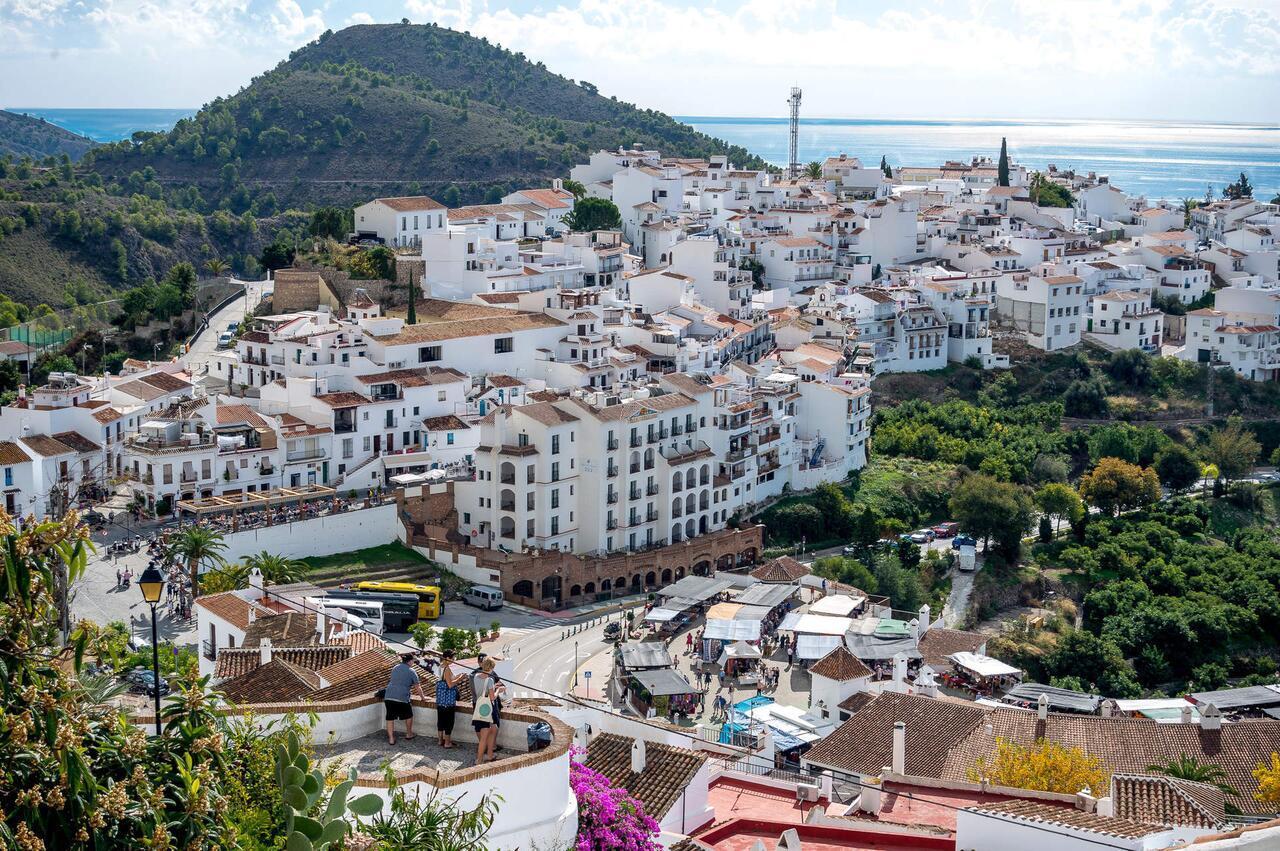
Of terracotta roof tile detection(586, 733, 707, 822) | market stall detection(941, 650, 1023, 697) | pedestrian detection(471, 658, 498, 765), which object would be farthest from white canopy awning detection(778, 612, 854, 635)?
pedestrian detection(471, 658, 498, 765)

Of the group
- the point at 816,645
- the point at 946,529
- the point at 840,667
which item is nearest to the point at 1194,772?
the point at 840,667

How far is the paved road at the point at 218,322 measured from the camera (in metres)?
45.7

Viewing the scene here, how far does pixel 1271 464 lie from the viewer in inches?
2180

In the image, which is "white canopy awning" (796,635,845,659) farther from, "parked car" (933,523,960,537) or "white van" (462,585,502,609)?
"parked car" (933,523,960,537)

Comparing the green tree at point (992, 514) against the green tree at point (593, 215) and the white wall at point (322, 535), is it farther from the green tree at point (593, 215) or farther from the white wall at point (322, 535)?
the green tree at point (593, 215)

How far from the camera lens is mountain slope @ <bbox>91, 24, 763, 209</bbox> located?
3482 inches

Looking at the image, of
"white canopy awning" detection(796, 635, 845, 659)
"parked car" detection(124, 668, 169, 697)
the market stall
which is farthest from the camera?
the market stall

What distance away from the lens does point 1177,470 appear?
50938 mm

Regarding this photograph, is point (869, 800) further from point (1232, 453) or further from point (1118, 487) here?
point (1232, 453)

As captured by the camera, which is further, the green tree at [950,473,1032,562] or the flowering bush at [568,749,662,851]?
the green tree at [950,473,1032,562]

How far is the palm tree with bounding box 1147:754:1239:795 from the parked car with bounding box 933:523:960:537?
20979 millimetres

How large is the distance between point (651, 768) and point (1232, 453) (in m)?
42.0

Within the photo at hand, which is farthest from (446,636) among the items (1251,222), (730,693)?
(1251,222)

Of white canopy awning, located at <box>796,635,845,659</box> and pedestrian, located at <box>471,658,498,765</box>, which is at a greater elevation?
pedestrian, located at <box>471,658,498,765</box>
